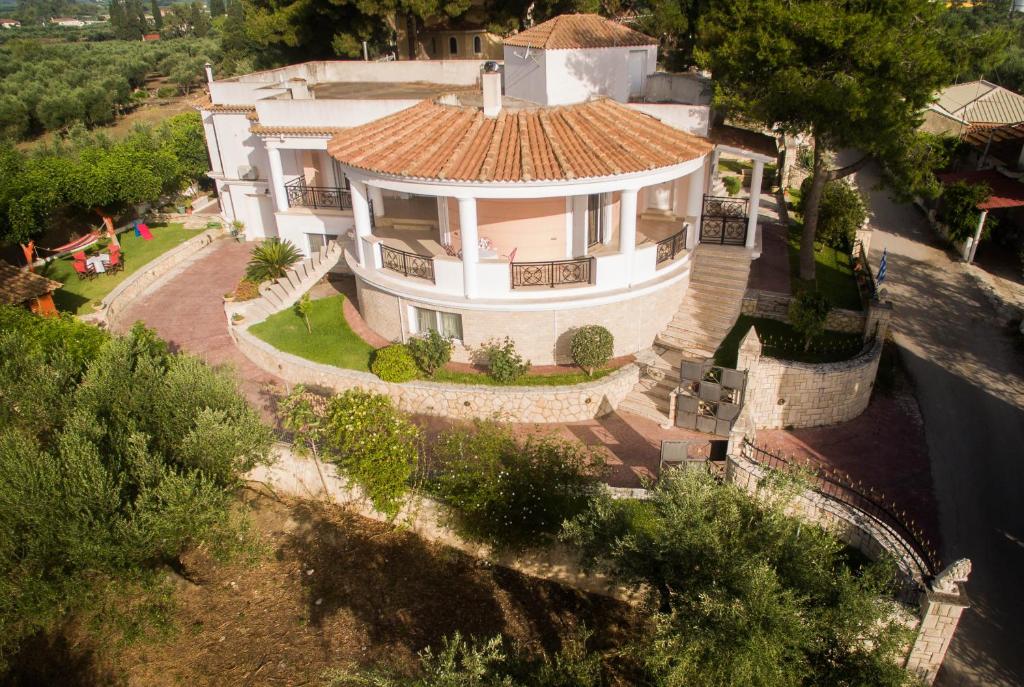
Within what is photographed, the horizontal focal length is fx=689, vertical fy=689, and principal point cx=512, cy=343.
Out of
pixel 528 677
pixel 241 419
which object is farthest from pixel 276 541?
pixel 528 677

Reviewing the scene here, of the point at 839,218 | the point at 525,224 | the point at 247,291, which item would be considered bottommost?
the point at 247,291

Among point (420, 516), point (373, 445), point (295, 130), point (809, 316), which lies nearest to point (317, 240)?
point (295, 130)

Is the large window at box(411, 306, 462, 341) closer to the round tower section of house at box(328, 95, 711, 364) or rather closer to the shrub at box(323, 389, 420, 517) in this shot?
the round tower section of house at box(328, 95, 711, 364)

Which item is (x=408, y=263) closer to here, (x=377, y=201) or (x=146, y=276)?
(x=377, y=201)

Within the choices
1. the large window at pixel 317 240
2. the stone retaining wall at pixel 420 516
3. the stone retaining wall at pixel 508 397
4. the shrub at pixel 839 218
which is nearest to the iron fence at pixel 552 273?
the stone retaining wall at pixel 508 397

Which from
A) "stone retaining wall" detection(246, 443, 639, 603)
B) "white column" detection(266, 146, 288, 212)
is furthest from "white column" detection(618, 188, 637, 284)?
"white column" detection(266, 146, 288, 212)

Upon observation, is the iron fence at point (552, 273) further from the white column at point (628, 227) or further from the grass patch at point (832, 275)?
the grass patch at point (832, 275)

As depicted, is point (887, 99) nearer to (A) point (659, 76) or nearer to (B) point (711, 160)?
(B) point (711, 160)

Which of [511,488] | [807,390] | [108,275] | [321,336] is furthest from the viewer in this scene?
[108,275]
